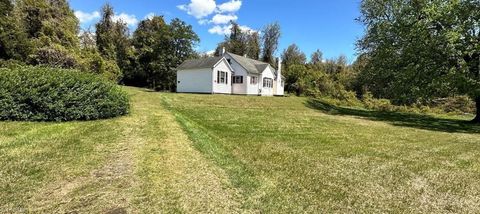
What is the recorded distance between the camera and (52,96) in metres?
11.0

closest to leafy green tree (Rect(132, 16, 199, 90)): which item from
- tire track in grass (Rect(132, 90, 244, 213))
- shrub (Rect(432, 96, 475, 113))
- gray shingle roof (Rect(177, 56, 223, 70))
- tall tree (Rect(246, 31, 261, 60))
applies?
gray shingle roof (Rect(177, 56, 223, 70))

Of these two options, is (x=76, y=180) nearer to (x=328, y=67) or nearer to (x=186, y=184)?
(x=186, y=184)

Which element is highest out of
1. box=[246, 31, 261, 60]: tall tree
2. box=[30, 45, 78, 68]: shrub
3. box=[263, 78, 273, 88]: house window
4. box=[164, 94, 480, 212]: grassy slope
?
box=[246, 31, 261, 60]: tall tree

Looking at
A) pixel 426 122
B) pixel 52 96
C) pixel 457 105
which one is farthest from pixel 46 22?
pixel 457 105

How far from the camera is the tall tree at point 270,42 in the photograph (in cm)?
5912

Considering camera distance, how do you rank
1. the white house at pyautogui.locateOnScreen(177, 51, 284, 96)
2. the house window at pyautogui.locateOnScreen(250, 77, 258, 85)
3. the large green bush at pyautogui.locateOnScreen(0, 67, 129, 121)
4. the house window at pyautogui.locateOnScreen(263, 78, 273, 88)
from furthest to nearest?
the house window at pyautogui.locateOnScreen(263, 78, 273, 88), the house window at pyautogui.locateOnScreen(250, 77, 258, 85), the white house at pyautogui.locateOnScreen(177, 51, 284, 96), the large green bush at pyautogui.locateOnScreen(0, 67, 129, 121)

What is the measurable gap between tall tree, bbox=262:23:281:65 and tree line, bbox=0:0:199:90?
54.0 feet

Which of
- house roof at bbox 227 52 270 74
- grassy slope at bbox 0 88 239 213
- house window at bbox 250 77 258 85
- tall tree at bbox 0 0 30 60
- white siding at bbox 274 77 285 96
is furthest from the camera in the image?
white siding at bbox 274 77 285 96

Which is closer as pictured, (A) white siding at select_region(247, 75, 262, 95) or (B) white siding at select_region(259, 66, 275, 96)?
(A) white siding at select_region(247, 75, 262, 95)

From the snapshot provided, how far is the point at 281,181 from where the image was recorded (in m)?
6.34

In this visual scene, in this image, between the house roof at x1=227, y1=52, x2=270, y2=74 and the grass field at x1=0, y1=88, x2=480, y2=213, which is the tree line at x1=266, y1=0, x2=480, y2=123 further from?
the grass field at x1=0, y1=88, x2=480, y2=213

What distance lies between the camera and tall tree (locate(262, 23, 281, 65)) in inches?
2328

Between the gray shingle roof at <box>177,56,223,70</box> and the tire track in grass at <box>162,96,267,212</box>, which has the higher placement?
the gray shingle roof at <box>177,56,223,70</box>

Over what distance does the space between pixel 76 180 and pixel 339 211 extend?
4.27m
